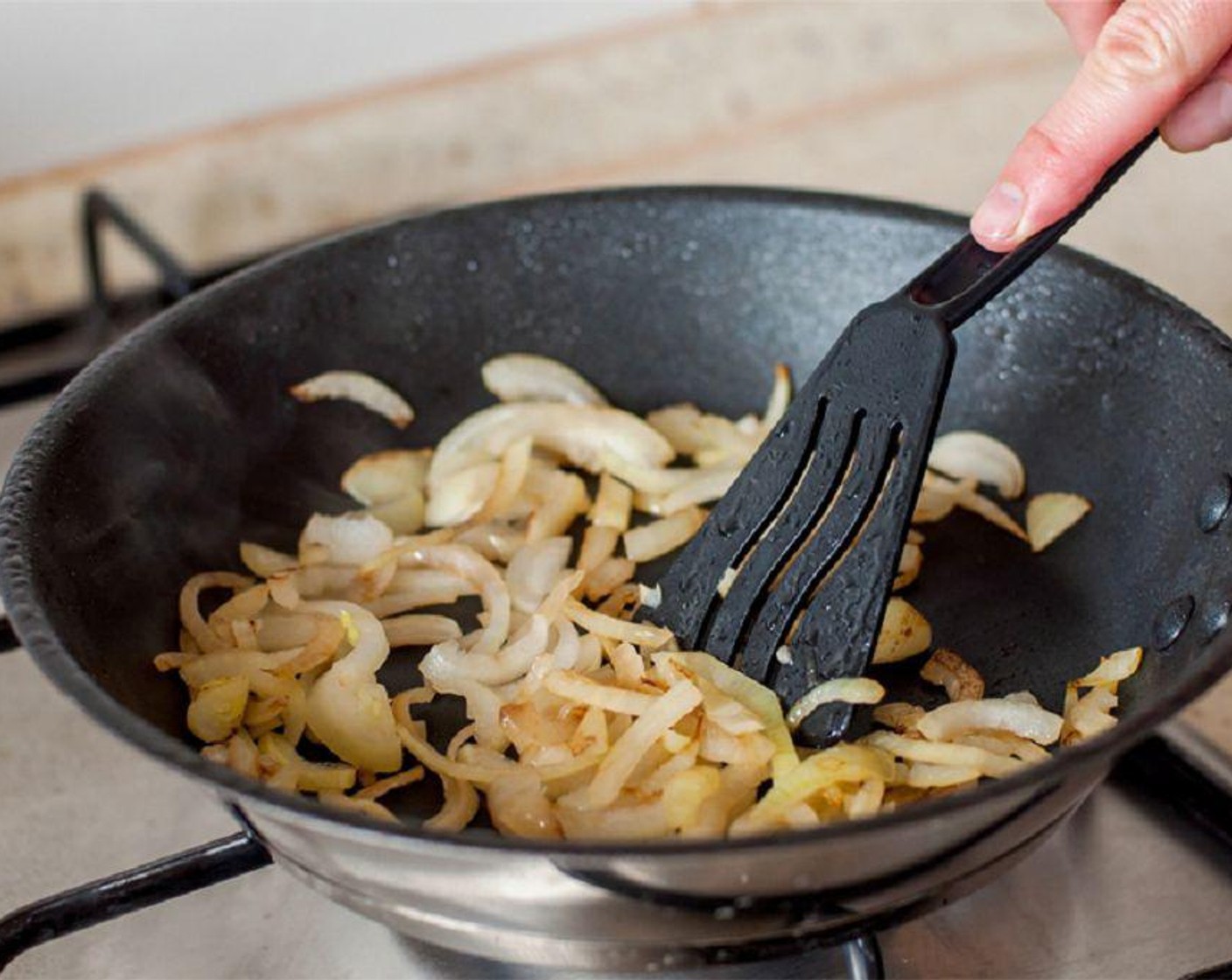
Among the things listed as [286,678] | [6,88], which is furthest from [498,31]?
[286,678]

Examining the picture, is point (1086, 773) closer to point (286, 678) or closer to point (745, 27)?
point (286, 678)

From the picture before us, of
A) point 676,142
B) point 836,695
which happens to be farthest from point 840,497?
point 676,142

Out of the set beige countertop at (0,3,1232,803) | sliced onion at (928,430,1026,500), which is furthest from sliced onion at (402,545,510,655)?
beige countertop at (0,3,1232,803)

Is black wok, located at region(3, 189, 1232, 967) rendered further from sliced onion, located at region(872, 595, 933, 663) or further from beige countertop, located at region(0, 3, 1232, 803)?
beige countertop, located at region(0, 3, 1232, 803)

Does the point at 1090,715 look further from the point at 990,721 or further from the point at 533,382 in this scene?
the point at 533,382

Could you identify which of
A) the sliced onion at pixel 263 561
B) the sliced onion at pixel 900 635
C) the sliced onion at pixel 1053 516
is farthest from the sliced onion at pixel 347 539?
the sliced onion at pixel 1053 516

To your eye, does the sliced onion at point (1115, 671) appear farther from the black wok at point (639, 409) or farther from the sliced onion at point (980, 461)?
the sliced onion at point (980, 461)
